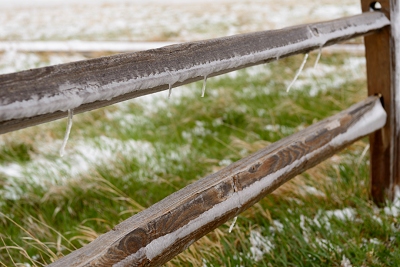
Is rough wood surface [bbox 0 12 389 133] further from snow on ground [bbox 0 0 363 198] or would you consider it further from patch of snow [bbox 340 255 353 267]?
snow on ground [bbox 0 0 363 198]

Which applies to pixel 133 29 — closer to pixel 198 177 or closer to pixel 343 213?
pixel 198 177

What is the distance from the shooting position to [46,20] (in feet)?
55.1

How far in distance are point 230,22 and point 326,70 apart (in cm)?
576

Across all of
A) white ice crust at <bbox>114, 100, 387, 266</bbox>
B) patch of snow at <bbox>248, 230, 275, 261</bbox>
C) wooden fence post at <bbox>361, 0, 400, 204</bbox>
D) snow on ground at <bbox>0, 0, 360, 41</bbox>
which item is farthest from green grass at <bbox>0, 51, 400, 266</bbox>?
snow on ground at <bbox>0, 0, 360, 41</bbox>

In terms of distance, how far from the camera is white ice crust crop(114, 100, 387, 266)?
3.88 ft

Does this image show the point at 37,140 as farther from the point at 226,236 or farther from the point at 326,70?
the point at 326,70

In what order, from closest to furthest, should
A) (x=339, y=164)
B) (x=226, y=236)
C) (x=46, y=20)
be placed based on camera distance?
(x=226, y=236)
(x=339, y=164)
(x=46, y=20)

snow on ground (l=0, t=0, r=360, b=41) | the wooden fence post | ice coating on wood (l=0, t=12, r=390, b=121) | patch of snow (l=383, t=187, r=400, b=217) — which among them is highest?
ice coating on wood (l=0, t=12, r=390, b=121)

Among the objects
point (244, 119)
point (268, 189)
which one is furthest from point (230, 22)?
point (268, 189)

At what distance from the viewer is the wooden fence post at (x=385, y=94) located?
2.04m

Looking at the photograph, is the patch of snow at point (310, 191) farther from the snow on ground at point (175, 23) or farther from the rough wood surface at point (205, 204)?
the snow on ground at point (175, 23)

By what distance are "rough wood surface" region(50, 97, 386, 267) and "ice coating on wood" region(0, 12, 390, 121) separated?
308mm

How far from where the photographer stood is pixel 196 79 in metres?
1.35

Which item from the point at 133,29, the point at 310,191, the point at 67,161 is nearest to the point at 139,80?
the point at 310,191
